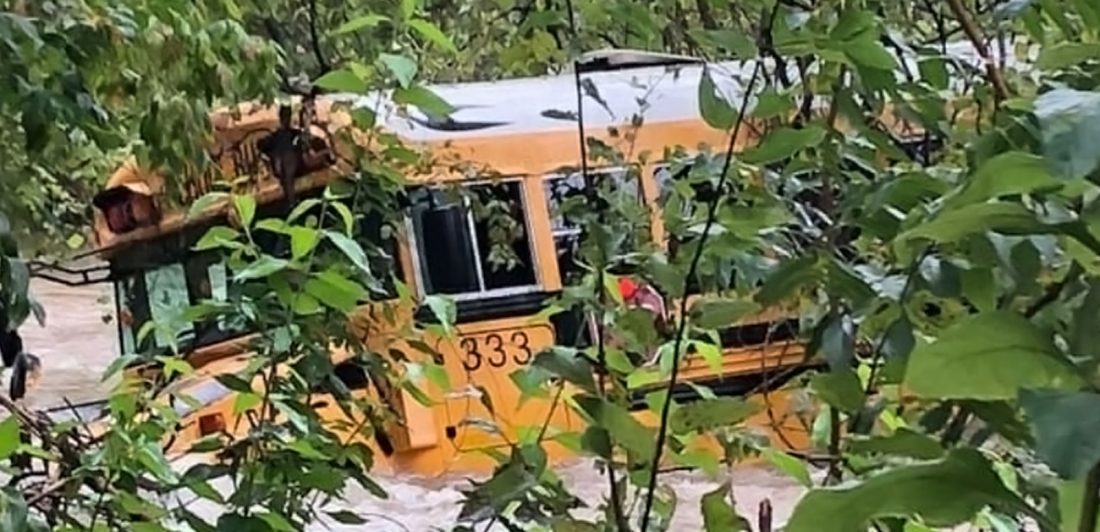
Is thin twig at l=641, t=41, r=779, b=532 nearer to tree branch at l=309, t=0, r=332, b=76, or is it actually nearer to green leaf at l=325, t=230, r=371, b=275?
green leaf at l=325, t=230, r=371, b=275

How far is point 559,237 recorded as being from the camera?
13.1ft

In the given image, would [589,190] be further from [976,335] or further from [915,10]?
[976,335]

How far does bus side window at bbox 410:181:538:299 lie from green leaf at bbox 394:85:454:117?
115 inches

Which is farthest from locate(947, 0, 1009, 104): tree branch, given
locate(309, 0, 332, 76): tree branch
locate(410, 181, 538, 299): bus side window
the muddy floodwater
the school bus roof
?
locate(410, 181, 538, 299): bus side window

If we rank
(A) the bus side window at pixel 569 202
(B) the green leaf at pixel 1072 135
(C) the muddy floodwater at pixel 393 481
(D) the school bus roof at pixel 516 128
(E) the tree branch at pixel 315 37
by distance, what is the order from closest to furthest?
(B) the green leaf at pixel 1072 135 → (C) the muddy floodwater at pixel 393 481 → (A) the bus side window at pixel 569 202 → (E) the tree branch at pixel 315 37 → (D) the school bus roof at pixel 516 128

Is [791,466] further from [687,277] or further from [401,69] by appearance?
[401,69]

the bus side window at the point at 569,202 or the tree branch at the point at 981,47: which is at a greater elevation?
the tree branch at the point at 981,47

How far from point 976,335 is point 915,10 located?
1.37 metres

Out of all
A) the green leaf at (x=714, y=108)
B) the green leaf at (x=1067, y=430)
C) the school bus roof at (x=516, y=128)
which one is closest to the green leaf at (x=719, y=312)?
the green leaf at (x=714, y=108)

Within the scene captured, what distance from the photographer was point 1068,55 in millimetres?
538

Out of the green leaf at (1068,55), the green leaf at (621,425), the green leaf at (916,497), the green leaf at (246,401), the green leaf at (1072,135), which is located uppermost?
the green leaf at (1072,135)

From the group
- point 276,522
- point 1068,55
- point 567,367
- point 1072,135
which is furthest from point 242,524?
point 1072,135

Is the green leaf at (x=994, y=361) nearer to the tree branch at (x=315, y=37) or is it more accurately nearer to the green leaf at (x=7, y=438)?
the green leaf at (x=7, y=438)

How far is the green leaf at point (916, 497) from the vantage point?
1.31ft
